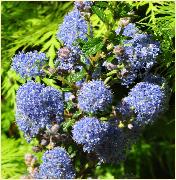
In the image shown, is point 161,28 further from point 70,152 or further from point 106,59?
point 70,152

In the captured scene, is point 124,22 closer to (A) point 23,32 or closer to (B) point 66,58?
(B) point 66,58

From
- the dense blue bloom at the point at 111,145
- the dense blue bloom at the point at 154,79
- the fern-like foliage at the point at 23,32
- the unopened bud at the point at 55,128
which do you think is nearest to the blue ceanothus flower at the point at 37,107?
the unopened bud at the point at 55,128

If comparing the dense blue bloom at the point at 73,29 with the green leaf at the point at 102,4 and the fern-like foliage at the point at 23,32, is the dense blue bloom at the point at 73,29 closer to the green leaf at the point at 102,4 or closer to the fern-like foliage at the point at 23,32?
the green leaf at the point at 102,4

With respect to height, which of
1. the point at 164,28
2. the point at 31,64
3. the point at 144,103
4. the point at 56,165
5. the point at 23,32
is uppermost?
the point at 23,32

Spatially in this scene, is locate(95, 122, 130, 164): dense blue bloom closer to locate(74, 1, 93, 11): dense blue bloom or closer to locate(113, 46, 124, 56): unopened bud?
locate(113, 46, 124, 56): unopened bud

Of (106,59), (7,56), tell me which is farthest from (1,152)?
(106,59)

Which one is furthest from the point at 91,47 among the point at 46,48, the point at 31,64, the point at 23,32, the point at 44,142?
the point at 23,32

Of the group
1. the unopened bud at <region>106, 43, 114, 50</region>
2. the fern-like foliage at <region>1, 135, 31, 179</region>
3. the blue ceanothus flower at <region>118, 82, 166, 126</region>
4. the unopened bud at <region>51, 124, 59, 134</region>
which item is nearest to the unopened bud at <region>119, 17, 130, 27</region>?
the unopened bud at <region>106, 43, 114, 50</region>
